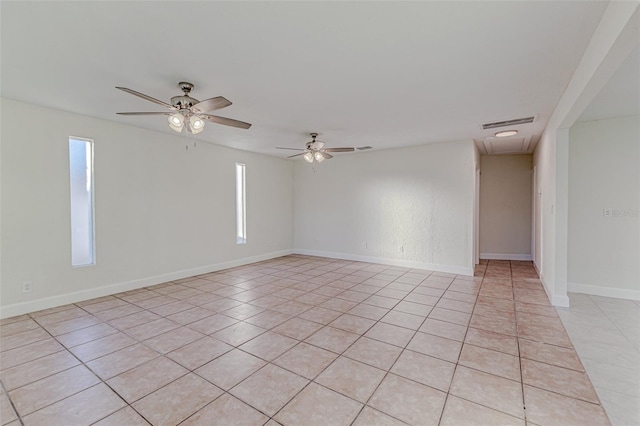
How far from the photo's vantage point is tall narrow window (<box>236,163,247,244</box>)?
6355 mm

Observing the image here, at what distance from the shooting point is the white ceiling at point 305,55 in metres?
1.82

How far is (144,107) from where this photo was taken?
361cm

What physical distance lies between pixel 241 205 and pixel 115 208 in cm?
250

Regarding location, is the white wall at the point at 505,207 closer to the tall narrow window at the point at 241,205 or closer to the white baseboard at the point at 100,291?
the tall narrow window at the point at 241,205

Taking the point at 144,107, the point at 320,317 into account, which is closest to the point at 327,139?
the point at 144,107

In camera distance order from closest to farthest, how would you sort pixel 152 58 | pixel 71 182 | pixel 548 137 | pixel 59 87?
1. pixel 152 58
2. pixel 59 87
3. pixel 71 182
4. pixel 548 137

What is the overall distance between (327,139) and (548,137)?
3.45 meters

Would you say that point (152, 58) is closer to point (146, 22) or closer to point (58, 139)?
point (146, 22)

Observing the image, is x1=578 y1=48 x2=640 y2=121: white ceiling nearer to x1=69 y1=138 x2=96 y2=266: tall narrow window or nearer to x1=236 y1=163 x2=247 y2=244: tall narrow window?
x1=236 y1=163 x2=247 y2=244: tall narrow window

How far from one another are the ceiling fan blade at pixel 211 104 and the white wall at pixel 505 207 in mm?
6890

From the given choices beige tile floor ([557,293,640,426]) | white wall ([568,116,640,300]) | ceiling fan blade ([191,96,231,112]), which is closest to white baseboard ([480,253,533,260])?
white wall ([568,116,640,300])

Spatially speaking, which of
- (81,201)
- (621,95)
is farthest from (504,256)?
(81,201)

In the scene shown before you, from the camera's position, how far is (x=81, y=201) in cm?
404

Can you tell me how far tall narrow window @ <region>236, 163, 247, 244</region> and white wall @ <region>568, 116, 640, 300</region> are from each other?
5930mm
